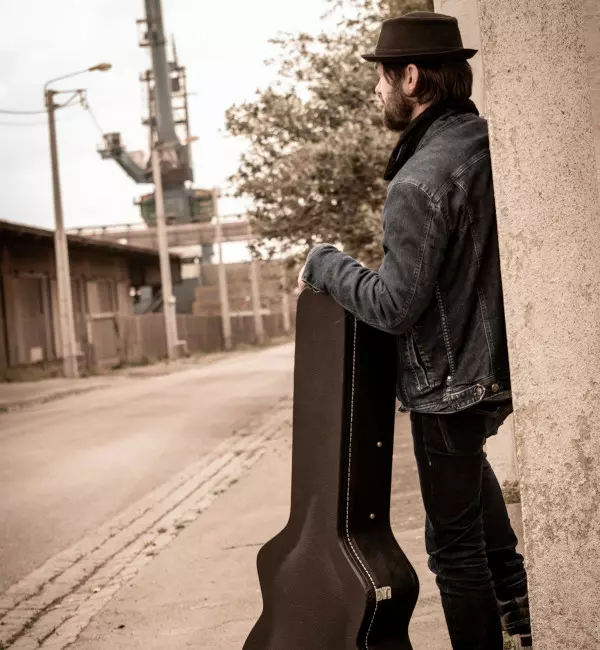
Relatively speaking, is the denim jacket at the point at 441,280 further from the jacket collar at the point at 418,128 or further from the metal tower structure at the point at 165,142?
the metal tower structure at the point at 165,142

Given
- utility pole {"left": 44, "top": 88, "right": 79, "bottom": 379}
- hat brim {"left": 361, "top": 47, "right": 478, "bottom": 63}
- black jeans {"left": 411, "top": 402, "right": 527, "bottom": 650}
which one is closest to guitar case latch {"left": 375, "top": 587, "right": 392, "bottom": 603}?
black jeans {"left": 411, "top": 402, "right": 527, "bottom": 650}

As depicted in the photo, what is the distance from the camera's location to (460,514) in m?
2.68

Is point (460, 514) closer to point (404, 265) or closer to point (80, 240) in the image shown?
point (404, 265)

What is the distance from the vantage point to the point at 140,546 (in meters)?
6.29

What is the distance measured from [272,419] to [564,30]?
10.8 metres

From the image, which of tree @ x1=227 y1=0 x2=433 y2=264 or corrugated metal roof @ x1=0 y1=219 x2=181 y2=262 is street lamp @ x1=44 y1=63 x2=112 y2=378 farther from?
tree @ x1=227 y1=0 x2=433 y2=264

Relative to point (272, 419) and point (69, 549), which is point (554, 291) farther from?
point (272, 419)

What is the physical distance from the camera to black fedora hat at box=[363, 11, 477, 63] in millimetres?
2682

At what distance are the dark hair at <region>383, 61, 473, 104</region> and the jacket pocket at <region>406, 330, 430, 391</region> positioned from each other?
2.15ft

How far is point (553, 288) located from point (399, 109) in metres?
0.68

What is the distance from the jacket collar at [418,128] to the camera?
2725mm

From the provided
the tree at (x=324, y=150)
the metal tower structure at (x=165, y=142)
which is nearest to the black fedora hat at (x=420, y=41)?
the tree at (x=324, y=150)

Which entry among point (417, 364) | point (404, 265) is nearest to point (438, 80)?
point (404, 265)

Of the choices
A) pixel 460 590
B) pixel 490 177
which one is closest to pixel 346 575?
pixel 460 590
